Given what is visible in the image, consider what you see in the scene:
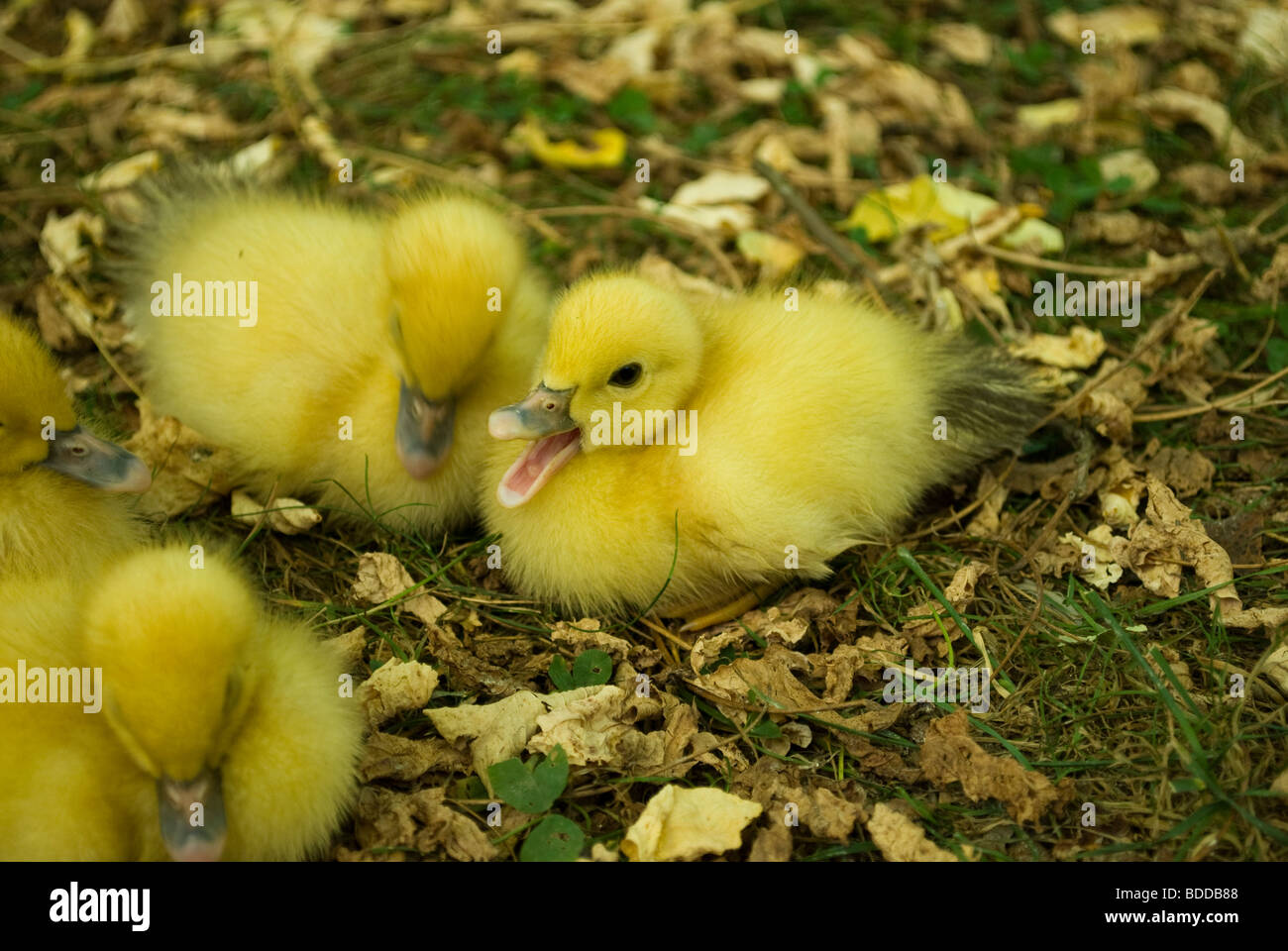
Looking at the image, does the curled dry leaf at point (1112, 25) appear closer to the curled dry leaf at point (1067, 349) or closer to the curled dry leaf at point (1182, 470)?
the curled dry leaf at point (1067, 349)

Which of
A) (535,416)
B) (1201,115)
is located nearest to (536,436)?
(535,416)

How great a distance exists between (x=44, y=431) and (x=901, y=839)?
2.08 meters

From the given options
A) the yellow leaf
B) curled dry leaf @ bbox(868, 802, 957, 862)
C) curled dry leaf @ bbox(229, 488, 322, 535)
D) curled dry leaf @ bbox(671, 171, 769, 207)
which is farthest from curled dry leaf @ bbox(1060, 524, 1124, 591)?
the yellow leaf

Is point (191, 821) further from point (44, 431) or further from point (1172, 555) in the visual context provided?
point (1172, 555)

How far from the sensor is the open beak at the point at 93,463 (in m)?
2.73

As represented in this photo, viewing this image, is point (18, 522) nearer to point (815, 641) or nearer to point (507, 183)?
point (815, 641)

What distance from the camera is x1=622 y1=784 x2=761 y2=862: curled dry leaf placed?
236 cm

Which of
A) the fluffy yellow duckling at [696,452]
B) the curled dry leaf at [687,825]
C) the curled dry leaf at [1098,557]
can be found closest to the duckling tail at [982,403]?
the fluffy yellow duckling at [696,452]

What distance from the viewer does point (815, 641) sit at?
2.92 meters

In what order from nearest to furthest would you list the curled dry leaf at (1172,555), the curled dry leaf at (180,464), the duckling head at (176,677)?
the duckling head at (176,677), the curled dry leaf at (1172,555), the curled dry leaf at (180,464)

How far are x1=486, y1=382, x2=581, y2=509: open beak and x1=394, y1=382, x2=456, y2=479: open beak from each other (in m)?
0.19

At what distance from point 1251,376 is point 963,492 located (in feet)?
3.16

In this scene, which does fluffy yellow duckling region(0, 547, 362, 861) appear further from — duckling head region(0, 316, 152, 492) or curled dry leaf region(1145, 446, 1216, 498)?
curled dry leaf region(1145, 446, 1216, 498)
